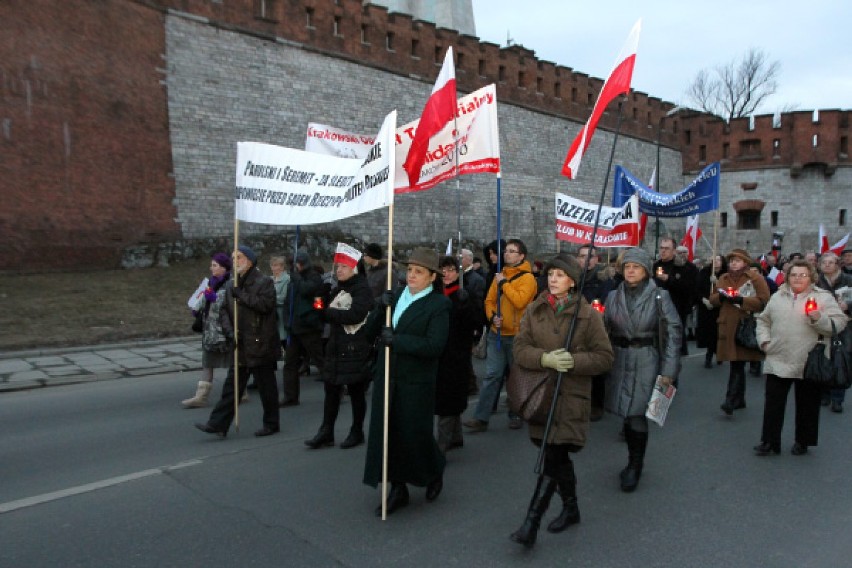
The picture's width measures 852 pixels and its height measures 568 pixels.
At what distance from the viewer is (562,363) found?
370cm

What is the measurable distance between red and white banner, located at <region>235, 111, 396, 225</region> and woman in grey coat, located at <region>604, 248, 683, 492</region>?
2258 millimetres

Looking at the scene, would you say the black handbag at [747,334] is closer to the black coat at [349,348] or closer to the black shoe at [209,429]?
the black coat at [349,348]

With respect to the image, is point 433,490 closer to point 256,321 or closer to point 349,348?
point 349,348

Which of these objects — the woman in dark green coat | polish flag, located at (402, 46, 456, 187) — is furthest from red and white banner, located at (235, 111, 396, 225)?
the woman in dark green coat

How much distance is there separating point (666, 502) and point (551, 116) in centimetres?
3374

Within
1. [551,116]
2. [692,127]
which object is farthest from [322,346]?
[692,127]

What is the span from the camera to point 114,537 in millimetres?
3822

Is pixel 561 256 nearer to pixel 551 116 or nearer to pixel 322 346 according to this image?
pixel 322 346

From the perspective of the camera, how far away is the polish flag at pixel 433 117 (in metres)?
5.97

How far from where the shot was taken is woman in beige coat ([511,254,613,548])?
3750 millimetres

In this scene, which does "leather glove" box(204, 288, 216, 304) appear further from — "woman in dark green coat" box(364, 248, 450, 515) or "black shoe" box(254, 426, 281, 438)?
"woman in dark green coat" box(364, 248, 450, 515)

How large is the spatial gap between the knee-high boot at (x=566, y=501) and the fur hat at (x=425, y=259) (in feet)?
5.08

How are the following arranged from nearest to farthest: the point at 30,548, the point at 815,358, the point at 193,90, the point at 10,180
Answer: the point at 30,548, the point at 815,358, the point at 10,180, the point at 193,90

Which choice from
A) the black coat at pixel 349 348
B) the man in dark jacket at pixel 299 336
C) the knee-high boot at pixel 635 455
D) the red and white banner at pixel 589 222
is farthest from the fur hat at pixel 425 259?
the red and white banner at pixel 589 222
